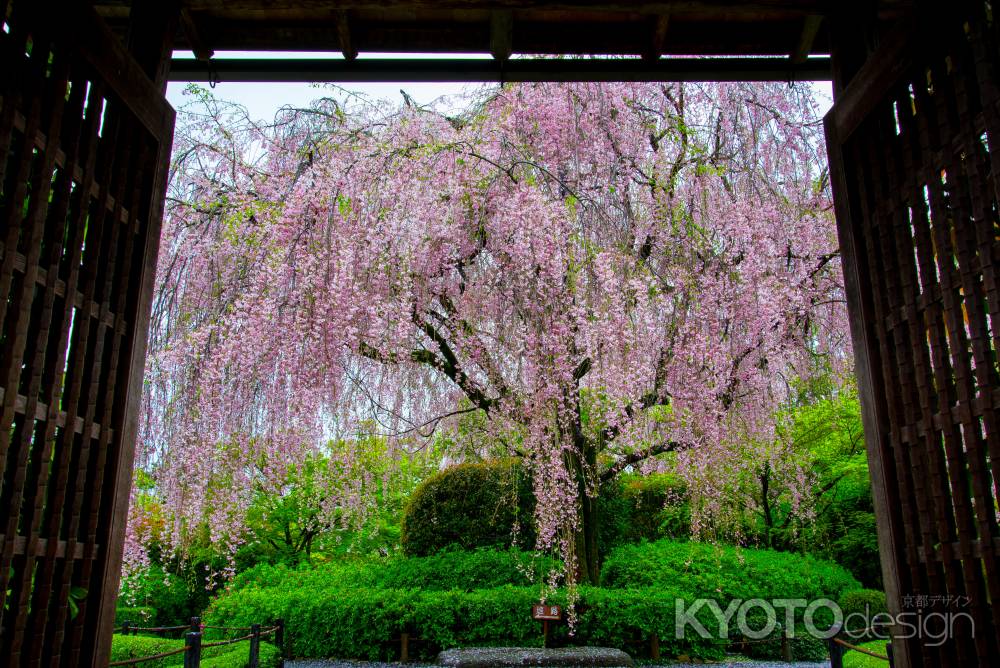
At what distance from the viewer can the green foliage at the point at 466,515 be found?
320 inches

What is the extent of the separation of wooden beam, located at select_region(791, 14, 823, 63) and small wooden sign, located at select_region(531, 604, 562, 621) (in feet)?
16.0

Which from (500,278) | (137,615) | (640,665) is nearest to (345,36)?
(500,278)

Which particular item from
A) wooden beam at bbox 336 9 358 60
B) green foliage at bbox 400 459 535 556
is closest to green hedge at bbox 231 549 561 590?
green foliage at bbox 400 459 535 556

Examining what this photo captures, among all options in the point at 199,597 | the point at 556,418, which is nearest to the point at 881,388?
the point at 556,418

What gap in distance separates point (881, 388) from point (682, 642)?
5.43 meters

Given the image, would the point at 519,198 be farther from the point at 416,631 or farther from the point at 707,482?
the point at 416,631

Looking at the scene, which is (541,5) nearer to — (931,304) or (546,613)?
(931,304)

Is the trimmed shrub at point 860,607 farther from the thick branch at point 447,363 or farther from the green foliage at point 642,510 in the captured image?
the thick branch at point 447,363

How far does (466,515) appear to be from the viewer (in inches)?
323

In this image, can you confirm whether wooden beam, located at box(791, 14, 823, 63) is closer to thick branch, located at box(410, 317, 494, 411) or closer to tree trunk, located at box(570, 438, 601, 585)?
thick branch, located at box(410, 317, 494, 411)

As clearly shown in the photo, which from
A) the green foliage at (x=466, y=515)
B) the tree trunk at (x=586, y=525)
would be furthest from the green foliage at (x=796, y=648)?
the green foliage at (x=466, y=515)

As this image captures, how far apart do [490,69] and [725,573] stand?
6.24 m

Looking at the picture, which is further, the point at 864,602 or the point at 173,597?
the point at 173,597

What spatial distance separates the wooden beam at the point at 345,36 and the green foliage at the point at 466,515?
576cm
